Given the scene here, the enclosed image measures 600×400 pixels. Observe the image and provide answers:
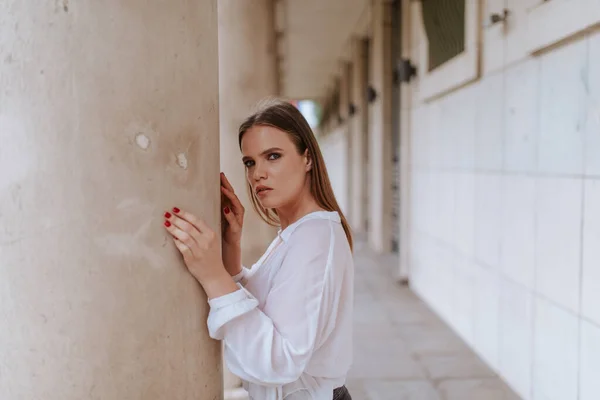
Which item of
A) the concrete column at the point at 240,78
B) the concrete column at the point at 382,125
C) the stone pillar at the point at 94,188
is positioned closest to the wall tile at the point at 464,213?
the concrete column at the point at 240,78

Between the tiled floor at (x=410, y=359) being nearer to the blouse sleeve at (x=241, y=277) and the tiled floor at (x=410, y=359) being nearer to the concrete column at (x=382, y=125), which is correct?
the blouse sleeve at (x=241, y=277)

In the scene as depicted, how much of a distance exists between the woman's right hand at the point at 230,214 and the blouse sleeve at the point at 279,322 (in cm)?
27

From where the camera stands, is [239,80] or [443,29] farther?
[443,29]

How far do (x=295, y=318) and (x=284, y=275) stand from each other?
4.4 inches

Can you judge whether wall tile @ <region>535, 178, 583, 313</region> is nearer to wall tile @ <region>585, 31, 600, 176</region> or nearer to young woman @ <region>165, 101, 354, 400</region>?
wall tile @ <region>585, 31, 600, 176</region>

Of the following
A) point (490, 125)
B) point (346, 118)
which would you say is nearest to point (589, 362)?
point (490, 125)

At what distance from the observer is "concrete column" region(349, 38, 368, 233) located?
12492mm

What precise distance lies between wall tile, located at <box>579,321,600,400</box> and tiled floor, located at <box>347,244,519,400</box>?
84 centimetres

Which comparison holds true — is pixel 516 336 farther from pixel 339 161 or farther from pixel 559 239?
pixel 339 161

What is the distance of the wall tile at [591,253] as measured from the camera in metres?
2.63

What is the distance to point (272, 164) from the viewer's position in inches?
57.8

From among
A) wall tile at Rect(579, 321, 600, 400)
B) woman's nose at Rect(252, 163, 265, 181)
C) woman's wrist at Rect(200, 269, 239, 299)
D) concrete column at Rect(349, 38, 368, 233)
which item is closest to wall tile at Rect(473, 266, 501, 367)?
wall tile at Rect(579, 321, 600, 400)

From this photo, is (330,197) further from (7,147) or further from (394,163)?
(394,163)

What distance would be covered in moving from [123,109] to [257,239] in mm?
2628
